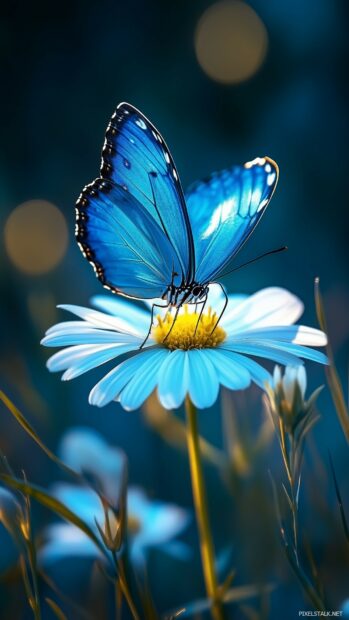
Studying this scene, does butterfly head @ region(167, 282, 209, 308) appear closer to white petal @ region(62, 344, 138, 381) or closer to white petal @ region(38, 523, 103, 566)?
white petal @ region(62, 344, 138, 381)

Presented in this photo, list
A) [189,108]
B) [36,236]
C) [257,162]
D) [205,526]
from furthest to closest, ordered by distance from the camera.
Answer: [189,108] < [36,236] < [257,162] < [205,526]

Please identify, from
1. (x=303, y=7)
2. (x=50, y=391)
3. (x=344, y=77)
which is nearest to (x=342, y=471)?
(x=50, y=391)

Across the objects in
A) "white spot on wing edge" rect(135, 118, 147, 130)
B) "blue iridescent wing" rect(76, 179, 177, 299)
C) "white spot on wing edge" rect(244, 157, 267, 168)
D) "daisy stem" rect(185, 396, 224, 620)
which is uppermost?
"white spot on wing edge" rect(135, 118, 147, 130)

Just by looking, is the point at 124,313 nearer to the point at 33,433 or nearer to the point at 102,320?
the point at 102,320

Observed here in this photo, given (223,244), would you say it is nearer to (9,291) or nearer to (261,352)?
Answer: (261,352)

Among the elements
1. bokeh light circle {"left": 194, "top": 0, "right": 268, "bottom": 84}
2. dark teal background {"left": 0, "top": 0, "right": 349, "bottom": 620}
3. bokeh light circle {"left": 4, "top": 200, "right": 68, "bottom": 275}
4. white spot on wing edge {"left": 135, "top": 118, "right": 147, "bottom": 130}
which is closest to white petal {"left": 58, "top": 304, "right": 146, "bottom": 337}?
white spot on wing edge {"left": 135, "top": 118, "right": 147, "bottom": 130}

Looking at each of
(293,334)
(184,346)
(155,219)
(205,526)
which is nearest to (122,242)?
(155,219)

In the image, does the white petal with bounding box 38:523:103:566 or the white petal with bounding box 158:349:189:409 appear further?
the white petal with bounding box 38:523:103:566
